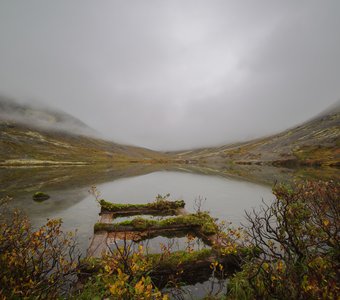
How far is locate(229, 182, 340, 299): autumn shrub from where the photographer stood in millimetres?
5953

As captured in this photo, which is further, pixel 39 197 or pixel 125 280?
pixel 39 197

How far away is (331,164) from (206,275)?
123 metres

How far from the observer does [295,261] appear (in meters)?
10.1

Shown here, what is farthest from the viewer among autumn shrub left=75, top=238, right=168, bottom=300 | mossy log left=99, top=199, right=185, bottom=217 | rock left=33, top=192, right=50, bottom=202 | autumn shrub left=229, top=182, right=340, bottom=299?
rock left=33, top=192, right=50, bottom=202

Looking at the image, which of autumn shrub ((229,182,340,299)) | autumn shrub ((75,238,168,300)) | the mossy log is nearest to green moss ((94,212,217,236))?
autumn shrub ((229,182,340,299))

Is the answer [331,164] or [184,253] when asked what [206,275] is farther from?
[331,164]

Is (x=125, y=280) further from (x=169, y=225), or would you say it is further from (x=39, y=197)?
(x=39, y=197)

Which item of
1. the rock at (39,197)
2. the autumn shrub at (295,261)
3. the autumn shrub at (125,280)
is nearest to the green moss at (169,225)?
the autumn shrub at (295,261)

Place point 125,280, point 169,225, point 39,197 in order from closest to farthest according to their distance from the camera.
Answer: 1. point 125,280
2. point 169,225
3. point 39,197

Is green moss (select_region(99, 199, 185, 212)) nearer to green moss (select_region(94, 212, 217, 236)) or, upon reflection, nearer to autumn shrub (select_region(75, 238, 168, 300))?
green moss (select_region(94, 212, 217, 236))

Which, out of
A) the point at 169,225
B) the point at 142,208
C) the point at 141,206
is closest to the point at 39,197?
the point at 141,206

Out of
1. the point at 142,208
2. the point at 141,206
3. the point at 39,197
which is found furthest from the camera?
the point at 39,197

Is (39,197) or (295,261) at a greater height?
(295,261)

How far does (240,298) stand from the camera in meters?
8.96
